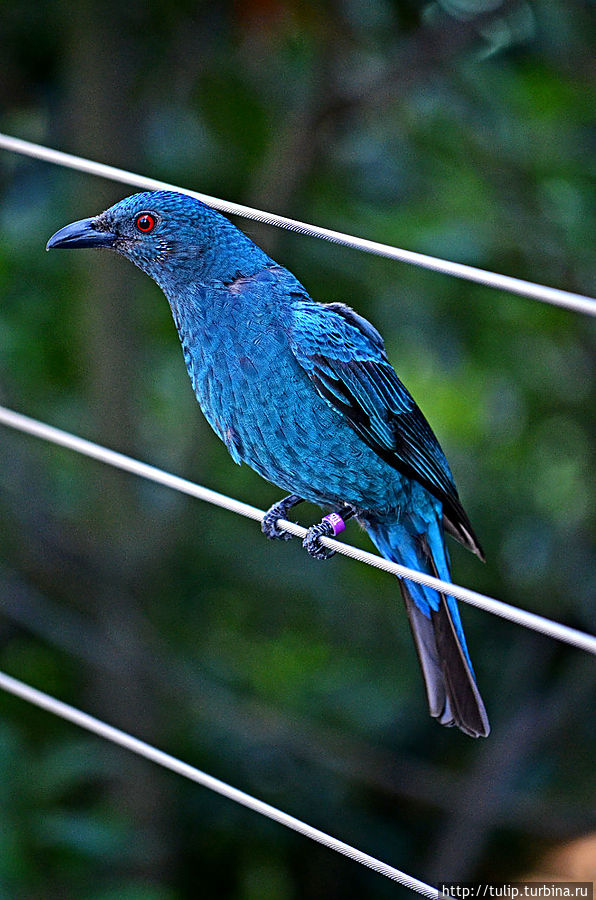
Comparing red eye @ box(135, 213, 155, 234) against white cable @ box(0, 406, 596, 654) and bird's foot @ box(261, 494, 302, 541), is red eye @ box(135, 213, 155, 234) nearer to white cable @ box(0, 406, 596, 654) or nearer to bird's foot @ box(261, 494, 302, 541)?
white cable @ box(0, 406, 596, 654)

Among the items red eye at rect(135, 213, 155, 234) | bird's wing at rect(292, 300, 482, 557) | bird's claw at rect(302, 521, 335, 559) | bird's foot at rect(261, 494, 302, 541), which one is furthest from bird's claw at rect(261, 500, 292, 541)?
red eye at rect(135, 213, 155, 234)

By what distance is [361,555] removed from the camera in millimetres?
1726

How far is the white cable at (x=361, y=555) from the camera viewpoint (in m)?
1.35

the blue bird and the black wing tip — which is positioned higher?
the blue bird

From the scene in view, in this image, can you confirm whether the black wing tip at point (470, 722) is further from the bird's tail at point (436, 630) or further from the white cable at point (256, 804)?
the white cable at point (256, 804)

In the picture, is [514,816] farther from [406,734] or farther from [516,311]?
[516,311]

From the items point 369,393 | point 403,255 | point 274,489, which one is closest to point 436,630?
point 369,393

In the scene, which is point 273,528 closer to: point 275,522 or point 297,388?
point 275,522

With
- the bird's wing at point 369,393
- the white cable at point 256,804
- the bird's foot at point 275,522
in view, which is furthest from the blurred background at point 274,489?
the bird's wing at point 369,393

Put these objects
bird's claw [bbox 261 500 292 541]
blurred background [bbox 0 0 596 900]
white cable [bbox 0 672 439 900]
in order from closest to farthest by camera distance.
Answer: white cable [bbox 0 672 439 900], bird's claw [bbox 261 500 292 541], blurred background [bbox 0 0 596 900]

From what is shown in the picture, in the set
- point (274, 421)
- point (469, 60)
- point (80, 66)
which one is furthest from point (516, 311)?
point (274, 421)

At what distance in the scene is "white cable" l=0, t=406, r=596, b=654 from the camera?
4.43 feet

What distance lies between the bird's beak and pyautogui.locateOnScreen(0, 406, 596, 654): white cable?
0.40 meters

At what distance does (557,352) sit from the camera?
4008mm
